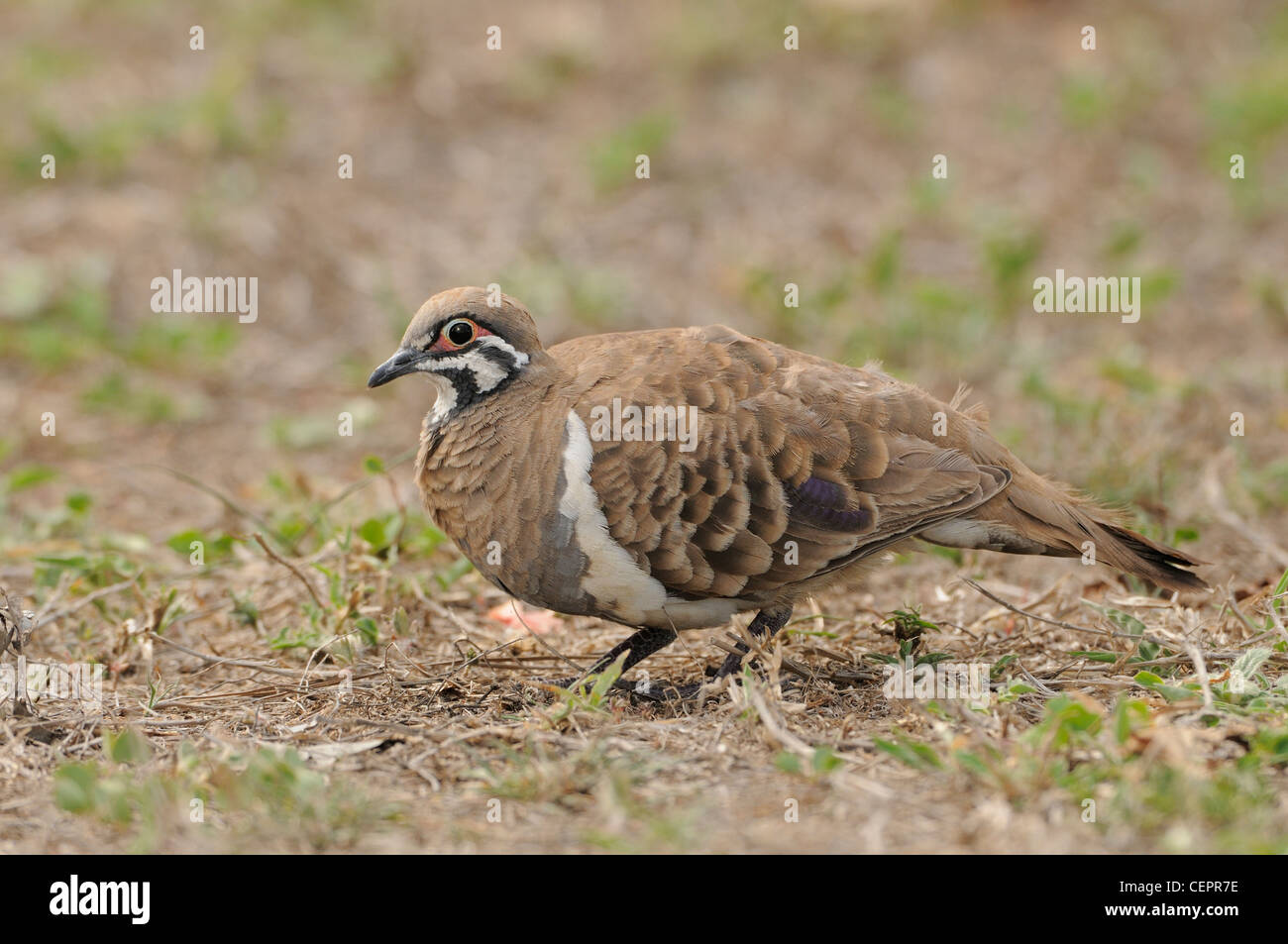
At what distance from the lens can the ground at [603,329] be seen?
3533mm

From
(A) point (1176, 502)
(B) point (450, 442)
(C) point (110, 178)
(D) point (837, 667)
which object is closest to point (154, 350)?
(C) point (110, 178)

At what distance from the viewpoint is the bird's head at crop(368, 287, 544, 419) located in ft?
14.8

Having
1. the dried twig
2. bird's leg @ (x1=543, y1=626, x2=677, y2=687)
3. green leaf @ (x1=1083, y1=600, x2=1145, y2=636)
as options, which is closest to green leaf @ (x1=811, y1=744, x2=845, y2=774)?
bird's leg @ (x1=543, y1=626, x2=677, y2=687)

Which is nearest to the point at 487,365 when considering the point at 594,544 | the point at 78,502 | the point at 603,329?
the point at 594,544

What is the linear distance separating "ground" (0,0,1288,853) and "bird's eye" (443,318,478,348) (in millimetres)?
930

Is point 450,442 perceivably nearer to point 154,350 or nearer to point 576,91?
point 154,350

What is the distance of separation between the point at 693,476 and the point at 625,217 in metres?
4.95

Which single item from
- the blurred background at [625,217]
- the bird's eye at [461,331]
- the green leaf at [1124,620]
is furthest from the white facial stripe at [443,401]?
the green leaf at [1124,620]

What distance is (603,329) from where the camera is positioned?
7.73m

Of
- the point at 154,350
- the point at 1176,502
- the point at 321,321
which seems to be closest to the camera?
the point at 1176,502

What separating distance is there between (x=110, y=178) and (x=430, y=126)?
2109 millimetres

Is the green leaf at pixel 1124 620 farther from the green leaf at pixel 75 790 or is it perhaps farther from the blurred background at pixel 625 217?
the green leaf at pixel 75 790

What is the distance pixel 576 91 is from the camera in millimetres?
10141

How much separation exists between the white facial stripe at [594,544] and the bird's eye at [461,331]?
0.51 meters
